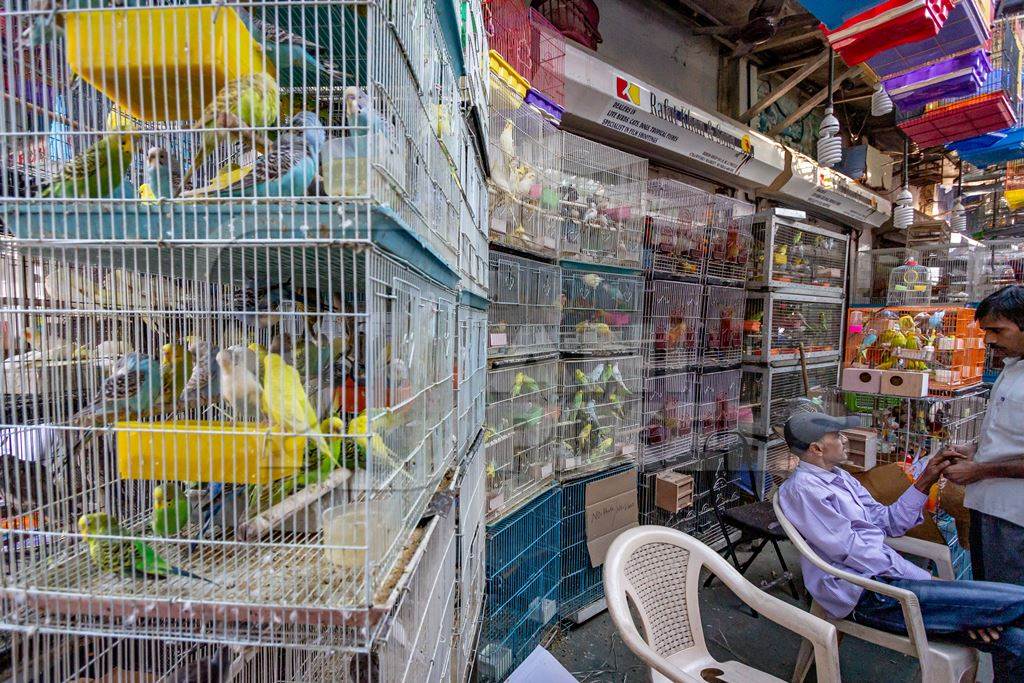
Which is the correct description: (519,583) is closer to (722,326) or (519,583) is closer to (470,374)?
(470,374)

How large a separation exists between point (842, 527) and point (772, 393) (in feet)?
7.48

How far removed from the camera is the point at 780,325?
394 cm

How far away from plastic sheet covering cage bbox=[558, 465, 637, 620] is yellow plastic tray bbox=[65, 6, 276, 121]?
2216 mm

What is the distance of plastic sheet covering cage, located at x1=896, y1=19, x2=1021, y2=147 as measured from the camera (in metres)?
3.10

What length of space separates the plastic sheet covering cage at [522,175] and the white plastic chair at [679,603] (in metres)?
1.32

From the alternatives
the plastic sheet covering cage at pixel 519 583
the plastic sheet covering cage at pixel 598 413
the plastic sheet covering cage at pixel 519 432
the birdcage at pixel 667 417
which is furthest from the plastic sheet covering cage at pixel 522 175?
the birdcage at pixel 667 417

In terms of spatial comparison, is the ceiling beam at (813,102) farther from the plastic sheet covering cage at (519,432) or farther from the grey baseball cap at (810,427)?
the plastic sheet covering cage at (519,432)

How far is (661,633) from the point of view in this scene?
1534 millimetres

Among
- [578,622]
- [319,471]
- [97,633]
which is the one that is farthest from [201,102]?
[578,622]

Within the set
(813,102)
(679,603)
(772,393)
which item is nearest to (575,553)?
(679,603)

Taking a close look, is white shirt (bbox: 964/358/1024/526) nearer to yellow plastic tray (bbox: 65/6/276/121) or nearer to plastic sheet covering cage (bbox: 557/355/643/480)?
plastic sheet covering cage (bbox: 557/355/643/480)

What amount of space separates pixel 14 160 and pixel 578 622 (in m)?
2.79

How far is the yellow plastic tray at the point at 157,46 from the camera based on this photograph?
2.46 feet

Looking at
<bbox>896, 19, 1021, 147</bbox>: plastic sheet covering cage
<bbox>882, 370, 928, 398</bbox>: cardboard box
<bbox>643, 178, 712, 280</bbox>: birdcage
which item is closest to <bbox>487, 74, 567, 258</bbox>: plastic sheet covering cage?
<bbox>643, 178, 712, 280</bbox>: birdcage
